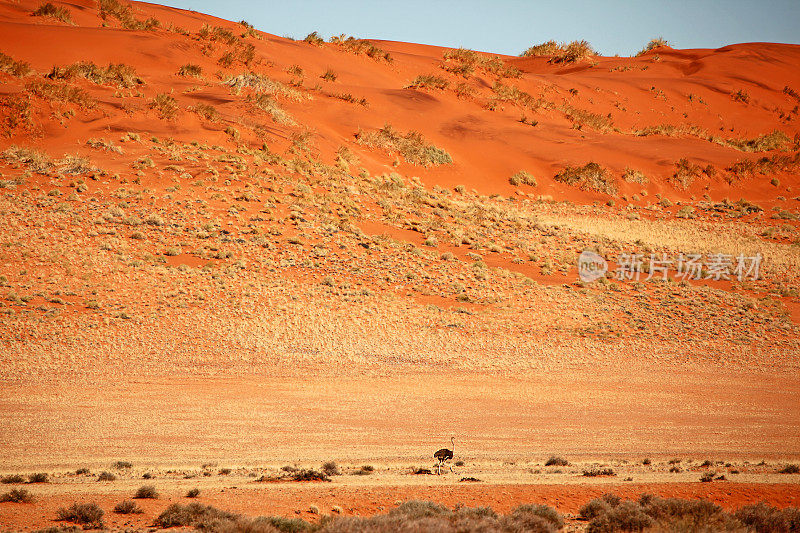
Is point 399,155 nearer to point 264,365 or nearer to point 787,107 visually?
point 264,365

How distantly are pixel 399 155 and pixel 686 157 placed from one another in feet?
73.0

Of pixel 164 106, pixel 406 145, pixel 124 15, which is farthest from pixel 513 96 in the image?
pixel 124 15

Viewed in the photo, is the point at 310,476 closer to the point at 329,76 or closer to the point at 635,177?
the point at 635,177

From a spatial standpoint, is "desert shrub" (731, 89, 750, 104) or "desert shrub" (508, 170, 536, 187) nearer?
"desert shrub" (508, 170, 536, 187)

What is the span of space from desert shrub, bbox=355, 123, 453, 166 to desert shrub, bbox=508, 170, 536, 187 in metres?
4.32

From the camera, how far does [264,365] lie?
1967 cm

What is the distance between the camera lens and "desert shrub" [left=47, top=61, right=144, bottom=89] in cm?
3369

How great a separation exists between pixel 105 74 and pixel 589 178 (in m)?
30.6

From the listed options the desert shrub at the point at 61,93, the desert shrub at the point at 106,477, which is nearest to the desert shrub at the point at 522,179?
the desert shrub at the point at 61,93

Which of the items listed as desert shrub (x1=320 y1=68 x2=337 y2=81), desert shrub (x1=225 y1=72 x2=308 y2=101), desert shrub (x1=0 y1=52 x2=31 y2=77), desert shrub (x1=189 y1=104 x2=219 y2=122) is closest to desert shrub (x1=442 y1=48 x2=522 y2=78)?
desert shrub (x1=320 y1=68 x2=337 y2=81)

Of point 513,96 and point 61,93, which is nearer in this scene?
point 61,93

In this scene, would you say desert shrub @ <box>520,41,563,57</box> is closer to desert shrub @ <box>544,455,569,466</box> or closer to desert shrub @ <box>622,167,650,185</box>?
desert shrub @ <box>622,167,650,185</box>

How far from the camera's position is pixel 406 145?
39781 mm

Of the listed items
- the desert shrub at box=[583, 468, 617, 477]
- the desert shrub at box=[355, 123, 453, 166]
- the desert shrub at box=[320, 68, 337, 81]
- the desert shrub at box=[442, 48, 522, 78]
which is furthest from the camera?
the desert shrub at box=[442, 48, 522, 78]
